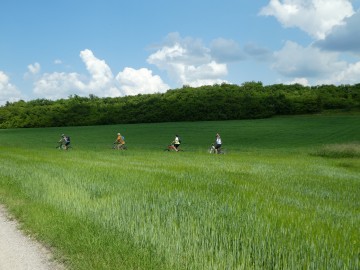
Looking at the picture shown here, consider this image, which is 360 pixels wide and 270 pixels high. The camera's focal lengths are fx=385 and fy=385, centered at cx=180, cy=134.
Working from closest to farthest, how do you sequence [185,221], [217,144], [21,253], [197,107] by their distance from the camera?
[21,253] < [185,221] < [217,144] < [197,107]

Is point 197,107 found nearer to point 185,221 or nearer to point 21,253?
point 185,221

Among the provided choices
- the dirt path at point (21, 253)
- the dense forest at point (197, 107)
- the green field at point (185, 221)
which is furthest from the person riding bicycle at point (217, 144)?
the dense forest at point (197, 107)

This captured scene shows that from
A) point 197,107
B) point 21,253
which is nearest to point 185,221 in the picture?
point 21,253

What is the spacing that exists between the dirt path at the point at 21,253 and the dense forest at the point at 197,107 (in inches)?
3513

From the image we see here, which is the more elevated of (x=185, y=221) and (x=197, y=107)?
(x=197, y=107)

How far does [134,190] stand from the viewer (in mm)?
9773

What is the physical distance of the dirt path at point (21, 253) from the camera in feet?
18.5

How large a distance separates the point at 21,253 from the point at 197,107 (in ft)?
314

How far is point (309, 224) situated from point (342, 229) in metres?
0.53

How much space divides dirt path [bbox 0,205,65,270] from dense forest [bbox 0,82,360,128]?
293 feet

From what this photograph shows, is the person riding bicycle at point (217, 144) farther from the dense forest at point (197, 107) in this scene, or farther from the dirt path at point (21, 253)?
the dense forest at point (197, 107)

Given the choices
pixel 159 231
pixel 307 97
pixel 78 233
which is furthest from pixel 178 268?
pixel 307 97

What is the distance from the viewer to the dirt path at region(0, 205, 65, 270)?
222 inches

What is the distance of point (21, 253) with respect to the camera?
6203 millimetres
